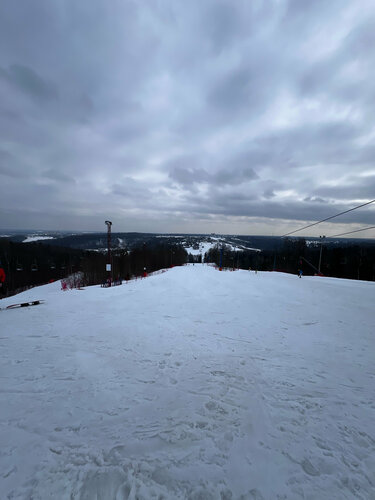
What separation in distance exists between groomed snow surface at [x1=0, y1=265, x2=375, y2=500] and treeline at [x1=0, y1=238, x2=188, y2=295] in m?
26.8

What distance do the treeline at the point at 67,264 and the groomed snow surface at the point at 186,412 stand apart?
26.8 metres

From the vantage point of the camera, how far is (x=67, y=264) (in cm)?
7019

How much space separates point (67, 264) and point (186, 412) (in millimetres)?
80267

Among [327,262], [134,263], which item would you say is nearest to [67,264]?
[134,263]

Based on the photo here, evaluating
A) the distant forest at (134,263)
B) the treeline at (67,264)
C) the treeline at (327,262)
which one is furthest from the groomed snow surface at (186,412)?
the treeline at (327,262)

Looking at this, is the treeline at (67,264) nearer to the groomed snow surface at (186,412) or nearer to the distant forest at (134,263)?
the distant forest at (134,263)

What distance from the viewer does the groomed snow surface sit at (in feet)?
6.47

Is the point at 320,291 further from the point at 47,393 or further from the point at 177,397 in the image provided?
the point at 47,393

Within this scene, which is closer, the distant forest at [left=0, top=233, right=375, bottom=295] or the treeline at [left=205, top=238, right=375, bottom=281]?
the distant forest at [left=0, top=233, right=375, bottom=295]

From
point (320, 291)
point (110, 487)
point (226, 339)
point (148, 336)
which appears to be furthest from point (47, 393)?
point (320, 291)

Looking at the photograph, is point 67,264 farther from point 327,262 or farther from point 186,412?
point 327,262

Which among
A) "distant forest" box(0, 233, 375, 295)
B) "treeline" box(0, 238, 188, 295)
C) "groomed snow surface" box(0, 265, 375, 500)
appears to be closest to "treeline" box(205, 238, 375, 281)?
"distant forest" box(0, 233, 375, 295)

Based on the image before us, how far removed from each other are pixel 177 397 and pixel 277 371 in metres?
2.02

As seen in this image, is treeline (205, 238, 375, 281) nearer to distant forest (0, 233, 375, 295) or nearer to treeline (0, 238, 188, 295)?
distant forest (0, 233, 375, 295)
